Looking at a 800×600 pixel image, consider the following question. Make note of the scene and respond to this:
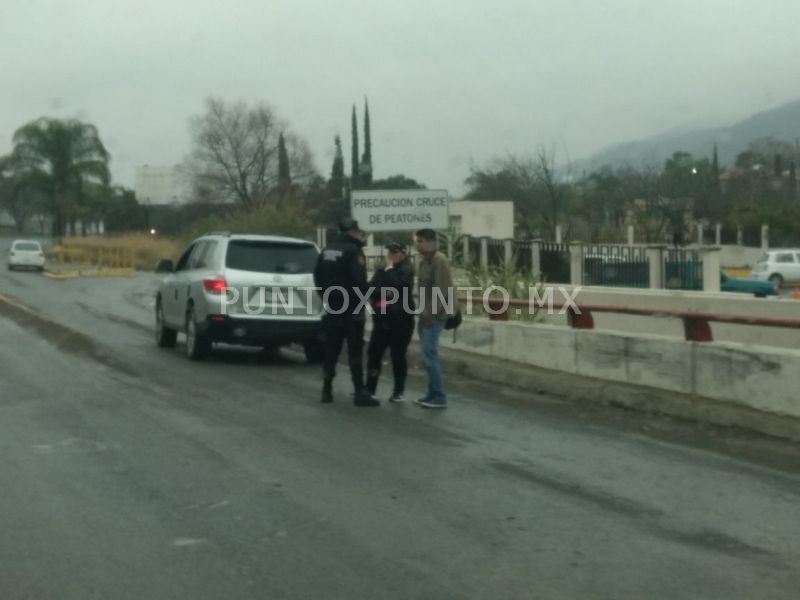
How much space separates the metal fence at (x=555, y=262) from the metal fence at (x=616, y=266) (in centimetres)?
57

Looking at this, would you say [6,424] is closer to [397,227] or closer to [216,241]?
[216,241]

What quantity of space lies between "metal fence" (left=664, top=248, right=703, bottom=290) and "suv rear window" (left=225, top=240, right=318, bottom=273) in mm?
9966

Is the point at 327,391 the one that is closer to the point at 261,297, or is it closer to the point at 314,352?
the point at 261,297

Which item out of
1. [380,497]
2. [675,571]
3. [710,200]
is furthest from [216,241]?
[710,200]

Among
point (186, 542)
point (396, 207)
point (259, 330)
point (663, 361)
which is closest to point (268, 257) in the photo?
point (259, 330)

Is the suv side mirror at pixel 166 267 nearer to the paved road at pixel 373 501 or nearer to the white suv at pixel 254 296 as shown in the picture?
the white suv at pixel 254 296

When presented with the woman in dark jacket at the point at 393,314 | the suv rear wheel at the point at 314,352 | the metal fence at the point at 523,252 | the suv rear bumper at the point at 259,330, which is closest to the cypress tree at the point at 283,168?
the metal fence at the point at 523,252

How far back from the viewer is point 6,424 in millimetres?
10875

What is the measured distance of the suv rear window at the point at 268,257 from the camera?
1594cm

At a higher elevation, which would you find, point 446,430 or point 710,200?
point 710,200

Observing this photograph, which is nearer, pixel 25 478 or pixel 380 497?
pixel 380 497

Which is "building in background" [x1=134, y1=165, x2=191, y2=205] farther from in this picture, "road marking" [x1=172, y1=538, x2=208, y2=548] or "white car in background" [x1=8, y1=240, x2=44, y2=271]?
"road marking" [x1=172, y1=538, x2=208, y2=548]

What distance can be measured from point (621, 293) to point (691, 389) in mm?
9908

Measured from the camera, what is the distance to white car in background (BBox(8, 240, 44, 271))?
2216 inches
